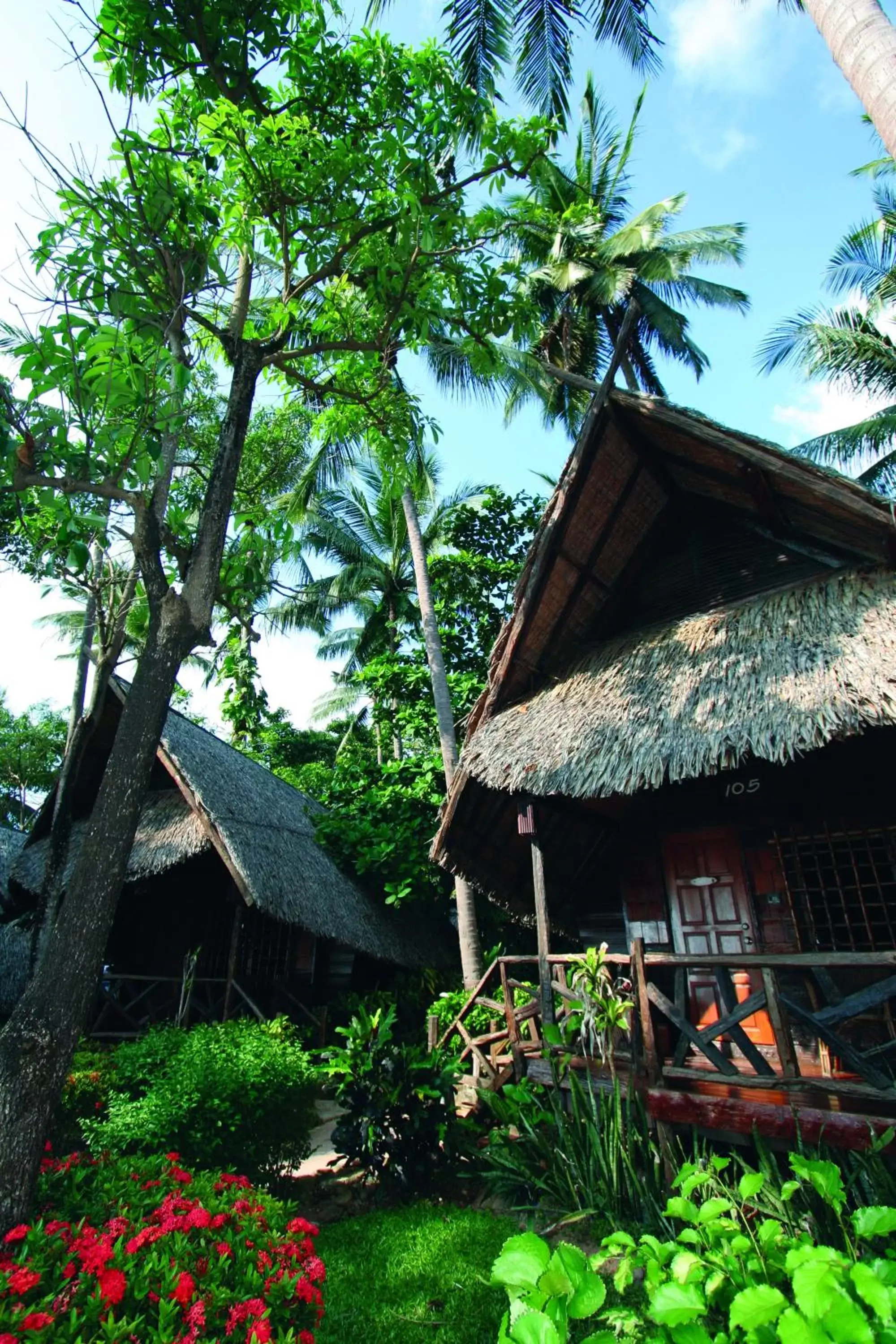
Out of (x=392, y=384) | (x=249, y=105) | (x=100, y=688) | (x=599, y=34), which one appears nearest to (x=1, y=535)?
(x=100, y=688)

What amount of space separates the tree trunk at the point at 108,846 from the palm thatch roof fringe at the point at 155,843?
5268 millimetres

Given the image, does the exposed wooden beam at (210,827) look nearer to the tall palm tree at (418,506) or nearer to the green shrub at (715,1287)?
the tall palm tree at (418,506)

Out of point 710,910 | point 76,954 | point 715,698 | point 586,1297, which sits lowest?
point 586,1297

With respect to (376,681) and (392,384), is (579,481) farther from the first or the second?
(376,681)

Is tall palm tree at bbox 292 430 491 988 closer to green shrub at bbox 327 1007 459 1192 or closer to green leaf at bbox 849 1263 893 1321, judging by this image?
green shrub at bbox 327 1007 459 1192

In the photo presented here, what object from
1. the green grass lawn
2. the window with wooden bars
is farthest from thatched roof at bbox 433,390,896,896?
the green grass lawn

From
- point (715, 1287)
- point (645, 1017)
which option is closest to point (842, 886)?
point (645, 1017)

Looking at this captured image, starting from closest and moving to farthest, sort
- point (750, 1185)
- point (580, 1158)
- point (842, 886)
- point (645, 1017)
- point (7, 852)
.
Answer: point (750, 1185), point (580, 1158), point (645, 1017), point (842, 886), point (7, 852)

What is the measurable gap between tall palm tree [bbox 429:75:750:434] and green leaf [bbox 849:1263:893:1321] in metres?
13.8

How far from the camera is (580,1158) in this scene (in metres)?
4.80

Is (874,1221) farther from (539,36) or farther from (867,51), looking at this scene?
(539,36)

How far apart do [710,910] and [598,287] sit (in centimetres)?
1331

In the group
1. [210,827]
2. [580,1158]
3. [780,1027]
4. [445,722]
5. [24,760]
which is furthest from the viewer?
[24,760]

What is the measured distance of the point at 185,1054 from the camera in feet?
18.9
